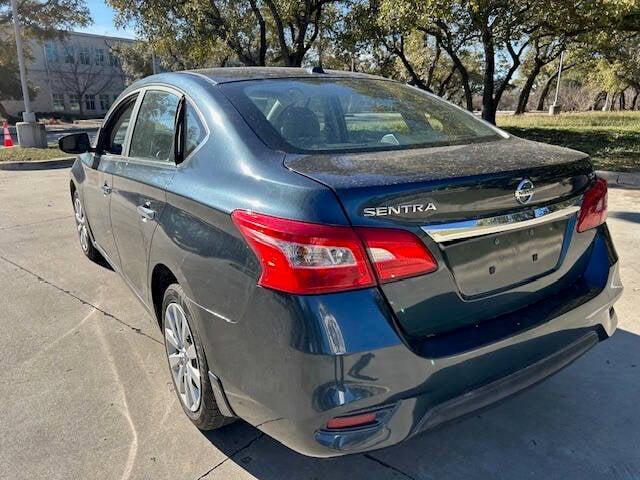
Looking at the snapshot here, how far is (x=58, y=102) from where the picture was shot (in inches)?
2307

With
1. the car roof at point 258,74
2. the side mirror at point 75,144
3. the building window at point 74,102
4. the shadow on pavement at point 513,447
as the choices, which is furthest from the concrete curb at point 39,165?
the building window at point 74,102

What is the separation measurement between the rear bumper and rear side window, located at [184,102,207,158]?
0.95m

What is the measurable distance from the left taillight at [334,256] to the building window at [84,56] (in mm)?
65746

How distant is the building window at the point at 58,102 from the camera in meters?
57.9

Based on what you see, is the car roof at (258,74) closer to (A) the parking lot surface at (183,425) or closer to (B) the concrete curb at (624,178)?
(A) the parking lot surface at (183,425)

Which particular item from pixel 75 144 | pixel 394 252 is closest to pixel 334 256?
pixel 394 252

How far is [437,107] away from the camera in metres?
3.02

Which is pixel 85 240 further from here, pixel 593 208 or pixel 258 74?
pixel 593 208

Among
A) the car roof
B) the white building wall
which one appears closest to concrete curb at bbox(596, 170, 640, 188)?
the car roof

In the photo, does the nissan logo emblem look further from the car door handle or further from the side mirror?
the side mirror

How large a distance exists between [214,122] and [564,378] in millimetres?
2314

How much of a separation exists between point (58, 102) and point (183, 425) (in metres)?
64.9

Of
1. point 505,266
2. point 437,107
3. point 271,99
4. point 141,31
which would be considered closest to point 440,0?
point 437,107

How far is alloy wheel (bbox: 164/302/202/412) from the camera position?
2.42 metres
